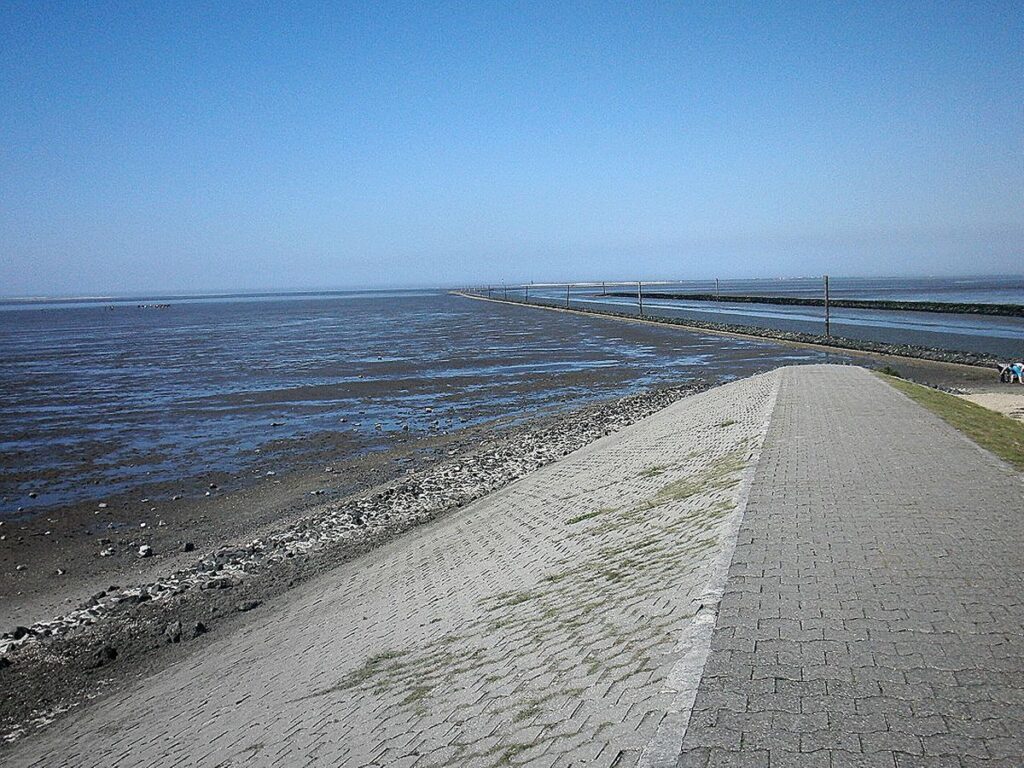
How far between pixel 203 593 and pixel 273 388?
72.8 feet

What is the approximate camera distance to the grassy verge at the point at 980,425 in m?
11.6

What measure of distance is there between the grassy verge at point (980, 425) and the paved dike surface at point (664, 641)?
0.41 m

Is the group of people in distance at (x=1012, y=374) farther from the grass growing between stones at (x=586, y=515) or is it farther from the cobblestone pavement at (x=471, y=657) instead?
the grass growing between stones at (x=586, y=515)

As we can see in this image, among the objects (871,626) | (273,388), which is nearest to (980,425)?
(871,626)

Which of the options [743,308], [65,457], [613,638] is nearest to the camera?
[613,638]

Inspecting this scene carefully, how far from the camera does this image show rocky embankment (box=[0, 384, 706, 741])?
8.97m

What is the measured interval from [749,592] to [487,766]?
100 inches

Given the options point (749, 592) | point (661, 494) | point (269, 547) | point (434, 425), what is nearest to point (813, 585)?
point (749, 592)

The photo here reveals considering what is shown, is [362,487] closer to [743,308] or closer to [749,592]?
[749,592]

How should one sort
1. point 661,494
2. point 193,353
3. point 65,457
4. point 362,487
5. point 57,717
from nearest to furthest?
point 57,717 < point 661,494 < point 362,487 < point 65,457 < point 193,353

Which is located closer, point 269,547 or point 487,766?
point 487,766

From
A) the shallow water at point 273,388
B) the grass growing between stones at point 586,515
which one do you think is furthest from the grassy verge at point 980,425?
the shallow water at point 273,388

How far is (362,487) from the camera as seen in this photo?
16781 mm

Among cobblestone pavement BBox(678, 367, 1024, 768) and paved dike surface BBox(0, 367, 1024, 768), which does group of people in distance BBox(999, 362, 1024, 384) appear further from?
cobblestone pavement BBox(678, 367, 1024, 768)
